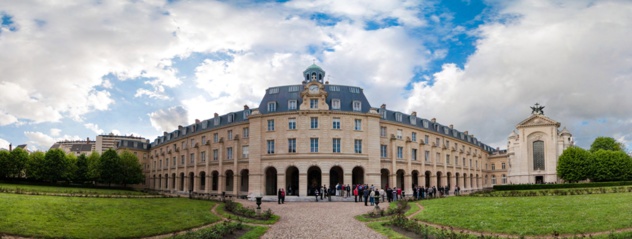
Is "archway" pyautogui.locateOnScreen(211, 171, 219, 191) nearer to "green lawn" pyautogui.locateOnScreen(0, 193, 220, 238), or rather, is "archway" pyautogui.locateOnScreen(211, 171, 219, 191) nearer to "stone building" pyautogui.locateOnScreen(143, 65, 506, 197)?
"stone building" pyautogui.locateOnScreen(143, 65, 506, 197)

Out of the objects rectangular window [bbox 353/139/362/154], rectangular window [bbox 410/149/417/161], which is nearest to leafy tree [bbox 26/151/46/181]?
rectangular window [bbox 353/139/362/154]

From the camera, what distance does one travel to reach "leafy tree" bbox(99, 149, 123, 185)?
75.1 metres

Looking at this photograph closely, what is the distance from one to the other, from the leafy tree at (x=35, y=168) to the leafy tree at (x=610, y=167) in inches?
3496

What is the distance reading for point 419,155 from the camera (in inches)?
2761

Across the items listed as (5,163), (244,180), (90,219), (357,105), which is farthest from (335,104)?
(5,163)

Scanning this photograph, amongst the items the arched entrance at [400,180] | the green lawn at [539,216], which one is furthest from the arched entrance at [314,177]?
the green lawn at [539,216]

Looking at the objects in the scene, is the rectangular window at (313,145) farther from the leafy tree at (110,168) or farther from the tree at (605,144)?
the tree at (605,144)

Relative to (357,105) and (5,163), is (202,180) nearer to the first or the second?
(5,163)

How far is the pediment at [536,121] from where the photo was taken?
92.0 meters

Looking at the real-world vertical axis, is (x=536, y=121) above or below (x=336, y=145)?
above

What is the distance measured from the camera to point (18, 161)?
6925 centimetres

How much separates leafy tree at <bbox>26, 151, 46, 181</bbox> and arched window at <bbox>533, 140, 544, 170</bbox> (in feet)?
305

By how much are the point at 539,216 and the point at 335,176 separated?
3815cm

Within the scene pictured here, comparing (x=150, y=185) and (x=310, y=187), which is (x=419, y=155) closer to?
(x=310, y=187)
